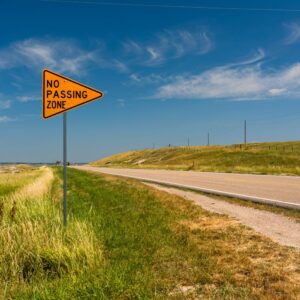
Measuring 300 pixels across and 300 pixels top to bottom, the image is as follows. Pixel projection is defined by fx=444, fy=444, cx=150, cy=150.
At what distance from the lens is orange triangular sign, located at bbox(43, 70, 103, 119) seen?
7.17 metres

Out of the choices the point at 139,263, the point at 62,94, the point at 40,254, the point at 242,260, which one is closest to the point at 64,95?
the point at 62,94

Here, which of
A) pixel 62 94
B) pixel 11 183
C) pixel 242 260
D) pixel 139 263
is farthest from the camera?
pixel 11 183

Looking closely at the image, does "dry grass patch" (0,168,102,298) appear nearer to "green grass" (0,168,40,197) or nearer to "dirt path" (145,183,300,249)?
"dirt path" (145,183,300,249)

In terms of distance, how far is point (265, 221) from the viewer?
1006 centimetres

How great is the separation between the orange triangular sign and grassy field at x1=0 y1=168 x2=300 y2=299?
6.17 feet

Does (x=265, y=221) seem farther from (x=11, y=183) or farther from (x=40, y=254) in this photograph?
(x=11, y=183)

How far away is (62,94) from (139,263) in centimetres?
300

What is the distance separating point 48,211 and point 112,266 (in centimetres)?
314

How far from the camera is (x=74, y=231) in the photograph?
7.14 metres

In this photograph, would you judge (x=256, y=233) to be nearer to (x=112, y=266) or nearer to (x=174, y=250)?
(x=174, y=250)

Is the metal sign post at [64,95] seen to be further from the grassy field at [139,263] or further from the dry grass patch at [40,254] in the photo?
the grassy field at [139,263]

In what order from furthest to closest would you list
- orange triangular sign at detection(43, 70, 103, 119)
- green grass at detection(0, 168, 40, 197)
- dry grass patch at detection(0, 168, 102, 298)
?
green grass at detection(0, 168, 40, 197) → orange triangular sign at detection(43, 70, 103, 119) → dry grass patch at detection(0, 168, 102, 298)

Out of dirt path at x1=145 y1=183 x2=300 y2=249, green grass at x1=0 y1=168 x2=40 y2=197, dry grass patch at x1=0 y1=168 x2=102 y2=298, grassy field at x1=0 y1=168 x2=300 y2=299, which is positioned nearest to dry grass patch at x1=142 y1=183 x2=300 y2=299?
grassy field at x1=0 y1=168 x2=300 y2=299

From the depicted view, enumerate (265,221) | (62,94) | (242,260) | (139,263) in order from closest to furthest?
(139,263)
(242,260)
(62,94)
(265,221)
